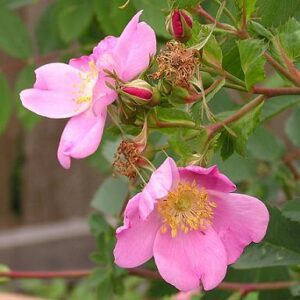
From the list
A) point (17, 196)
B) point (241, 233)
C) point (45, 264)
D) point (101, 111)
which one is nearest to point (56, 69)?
point (101, 111)

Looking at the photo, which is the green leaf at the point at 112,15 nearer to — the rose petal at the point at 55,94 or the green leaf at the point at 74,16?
the green leaf at the point at 74,16

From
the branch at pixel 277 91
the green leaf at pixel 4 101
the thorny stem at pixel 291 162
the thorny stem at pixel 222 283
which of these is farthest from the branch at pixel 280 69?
the green leaf at pixel 4 101

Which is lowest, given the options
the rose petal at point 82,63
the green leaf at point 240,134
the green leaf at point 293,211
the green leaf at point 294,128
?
the green leaf at point 294,128

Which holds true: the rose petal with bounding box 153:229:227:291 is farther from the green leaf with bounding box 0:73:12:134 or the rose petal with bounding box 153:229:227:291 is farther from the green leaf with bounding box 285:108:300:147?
the green leaf with bounding box 0:73:12:134

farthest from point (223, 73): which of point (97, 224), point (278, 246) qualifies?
point (97, 224)

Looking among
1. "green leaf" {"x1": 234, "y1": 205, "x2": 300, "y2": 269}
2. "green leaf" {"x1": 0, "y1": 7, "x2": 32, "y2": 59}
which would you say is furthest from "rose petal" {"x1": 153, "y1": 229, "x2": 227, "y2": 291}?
"green leaf" {"x1": 0, "y1": 7, "x2": 32, "y2": 59}

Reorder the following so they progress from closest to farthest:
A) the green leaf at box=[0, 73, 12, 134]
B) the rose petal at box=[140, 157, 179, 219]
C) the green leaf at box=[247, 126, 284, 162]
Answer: the rose petal at box=[140, 157, 179, 219] → the green leaf at box=[247, 126, 284, 162] → the green leaf at box=[0, 73, 12, 134]
